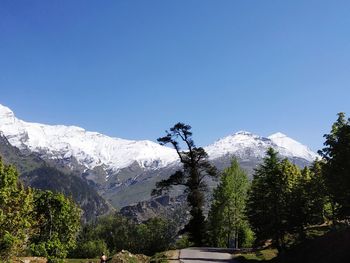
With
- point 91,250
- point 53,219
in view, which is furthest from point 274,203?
point 91,250

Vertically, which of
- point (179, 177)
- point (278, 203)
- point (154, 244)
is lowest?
point (154, 244)

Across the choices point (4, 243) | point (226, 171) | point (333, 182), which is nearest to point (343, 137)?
point (333, 182)

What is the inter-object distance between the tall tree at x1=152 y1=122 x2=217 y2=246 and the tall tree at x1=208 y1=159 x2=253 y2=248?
1040 centimetres

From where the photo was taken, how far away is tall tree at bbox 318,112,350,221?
4716 cm

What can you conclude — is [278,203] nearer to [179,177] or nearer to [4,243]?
[179,177]

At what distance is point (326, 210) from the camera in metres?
73.8

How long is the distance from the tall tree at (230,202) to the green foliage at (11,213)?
128ft

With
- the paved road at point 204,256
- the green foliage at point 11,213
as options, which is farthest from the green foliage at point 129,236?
the green foliage at point 11,213

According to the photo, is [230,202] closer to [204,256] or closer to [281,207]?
[204,256]

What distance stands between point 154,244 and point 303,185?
86714mm

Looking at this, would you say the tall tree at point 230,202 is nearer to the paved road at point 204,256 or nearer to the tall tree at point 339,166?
the paved road at point 204,256

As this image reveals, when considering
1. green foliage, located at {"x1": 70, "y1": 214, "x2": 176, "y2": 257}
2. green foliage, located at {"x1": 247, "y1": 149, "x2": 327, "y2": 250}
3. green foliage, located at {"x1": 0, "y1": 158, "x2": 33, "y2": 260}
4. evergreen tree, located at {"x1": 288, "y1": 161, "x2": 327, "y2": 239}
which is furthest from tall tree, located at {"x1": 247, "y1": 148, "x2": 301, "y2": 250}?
green foliage, located at {"x1": 70, "y1": 214, "x2": 176, "y2": 257}

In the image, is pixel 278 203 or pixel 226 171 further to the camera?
pixel 226 171

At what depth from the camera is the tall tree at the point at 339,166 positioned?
47156mm
